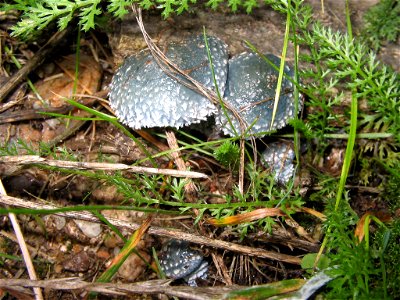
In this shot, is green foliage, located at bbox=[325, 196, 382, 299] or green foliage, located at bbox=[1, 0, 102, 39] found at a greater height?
green foliage, located at bbox=[1, 0, 102, 39]

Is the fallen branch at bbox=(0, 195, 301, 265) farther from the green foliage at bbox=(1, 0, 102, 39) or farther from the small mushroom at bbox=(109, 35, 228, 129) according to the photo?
the green foliage at bbox=(1, 0, 102, 39)

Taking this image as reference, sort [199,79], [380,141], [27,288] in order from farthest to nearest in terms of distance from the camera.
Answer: [380,141]
[199,79]
[27,288]

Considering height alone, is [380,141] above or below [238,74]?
below

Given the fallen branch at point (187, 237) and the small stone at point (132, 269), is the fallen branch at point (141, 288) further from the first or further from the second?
the small stone at point (132, 269)

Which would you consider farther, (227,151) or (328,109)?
(328,109)

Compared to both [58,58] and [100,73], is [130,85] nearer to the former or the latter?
[100,73]

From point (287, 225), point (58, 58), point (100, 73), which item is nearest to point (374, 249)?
point (287, 225)

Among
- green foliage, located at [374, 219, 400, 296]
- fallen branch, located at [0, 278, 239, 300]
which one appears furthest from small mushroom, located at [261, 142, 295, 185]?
A: fallen branch, located at [0, 278, 239, 300]

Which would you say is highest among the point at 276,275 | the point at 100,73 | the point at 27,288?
the point at 100,73

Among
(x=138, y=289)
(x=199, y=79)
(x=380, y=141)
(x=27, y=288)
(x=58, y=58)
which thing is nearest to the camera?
(x=138, y=289)
